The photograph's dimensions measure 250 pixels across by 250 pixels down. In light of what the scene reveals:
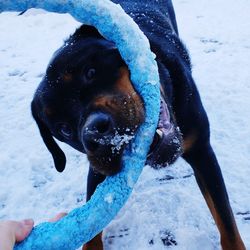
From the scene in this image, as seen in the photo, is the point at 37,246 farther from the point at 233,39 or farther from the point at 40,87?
the point at 233,39

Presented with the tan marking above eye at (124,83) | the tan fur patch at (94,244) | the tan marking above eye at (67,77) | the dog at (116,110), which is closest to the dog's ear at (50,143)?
the dog at (116,110)

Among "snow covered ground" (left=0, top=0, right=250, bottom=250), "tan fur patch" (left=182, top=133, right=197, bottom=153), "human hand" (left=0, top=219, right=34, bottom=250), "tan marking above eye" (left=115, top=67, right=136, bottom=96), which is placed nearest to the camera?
"human hand" (left=0, top=219, right=34, bottom=250)

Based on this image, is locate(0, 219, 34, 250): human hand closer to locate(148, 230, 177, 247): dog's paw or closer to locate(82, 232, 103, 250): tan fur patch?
locate(82, 232, 103, 250): tan fur patch

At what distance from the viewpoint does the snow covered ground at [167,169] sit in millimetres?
2672

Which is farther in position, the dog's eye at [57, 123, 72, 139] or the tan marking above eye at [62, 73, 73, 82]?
the dog's eye at [57, 123, 72, 139]

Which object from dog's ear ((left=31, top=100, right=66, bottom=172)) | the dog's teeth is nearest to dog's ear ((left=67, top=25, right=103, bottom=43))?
dog's ear ((left=31, top=100, right=66, bottom=172))

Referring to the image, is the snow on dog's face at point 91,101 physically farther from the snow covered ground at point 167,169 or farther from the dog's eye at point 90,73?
the snow covered ground at point 167,169

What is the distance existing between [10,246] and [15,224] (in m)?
0.14

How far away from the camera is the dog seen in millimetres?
1777

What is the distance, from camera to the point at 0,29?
6.52 metres

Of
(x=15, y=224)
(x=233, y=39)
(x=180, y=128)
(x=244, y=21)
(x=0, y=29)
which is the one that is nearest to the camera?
(x=15, y=224)

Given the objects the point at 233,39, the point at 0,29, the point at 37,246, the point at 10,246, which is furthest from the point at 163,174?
the point at 0,29

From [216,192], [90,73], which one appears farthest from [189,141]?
[90,73]

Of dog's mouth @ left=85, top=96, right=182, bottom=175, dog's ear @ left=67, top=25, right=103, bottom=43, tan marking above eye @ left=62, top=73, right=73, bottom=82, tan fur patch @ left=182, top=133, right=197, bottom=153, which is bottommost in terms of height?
tan fur patch @ left=182, top=133, right=197, bottom=153
